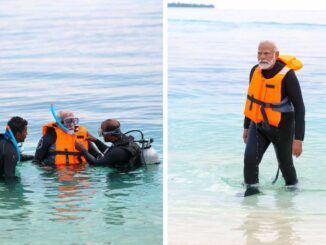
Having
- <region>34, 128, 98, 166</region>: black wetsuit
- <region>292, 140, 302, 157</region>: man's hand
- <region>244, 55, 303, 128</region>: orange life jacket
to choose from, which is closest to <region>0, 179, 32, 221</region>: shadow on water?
<region>34, 128, 98, 166</region>: black wetsuit

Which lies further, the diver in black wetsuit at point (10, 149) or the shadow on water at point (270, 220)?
the diver in black wetsuit at point (10, 149)

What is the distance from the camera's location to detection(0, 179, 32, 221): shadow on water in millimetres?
6070

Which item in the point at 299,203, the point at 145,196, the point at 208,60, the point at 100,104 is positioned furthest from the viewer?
the point at 208,60

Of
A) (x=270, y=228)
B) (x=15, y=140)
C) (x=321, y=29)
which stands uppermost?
(x=321, y=29)

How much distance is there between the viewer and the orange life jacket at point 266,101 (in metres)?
5.95

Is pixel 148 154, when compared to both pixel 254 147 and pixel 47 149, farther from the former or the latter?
pixel 254 147

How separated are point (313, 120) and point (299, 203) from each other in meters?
A: 2.90

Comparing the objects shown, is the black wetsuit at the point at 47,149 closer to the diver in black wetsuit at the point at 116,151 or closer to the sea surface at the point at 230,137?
the diver in black wetsuit at the point at 116,151

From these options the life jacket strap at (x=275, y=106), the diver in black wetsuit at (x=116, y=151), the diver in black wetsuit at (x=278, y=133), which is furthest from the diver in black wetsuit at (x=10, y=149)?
the life jacket strap at (x=275, y=106)


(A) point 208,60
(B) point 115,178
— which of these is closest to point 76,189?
(B) point 115,178

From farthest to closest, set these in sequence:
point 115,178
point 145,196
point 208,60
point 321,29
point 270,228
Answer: point 321,29 → point 208,60 → point 115,178 → point 145,196 → point 270,228

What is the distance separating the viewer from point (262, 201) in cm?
608

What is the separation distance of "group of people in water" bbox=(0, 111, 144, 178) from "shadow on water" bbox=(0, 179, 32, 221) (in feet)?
0.29

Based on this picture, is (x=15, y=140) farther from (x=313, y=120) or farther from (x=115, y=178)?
(x=313, y=120)
